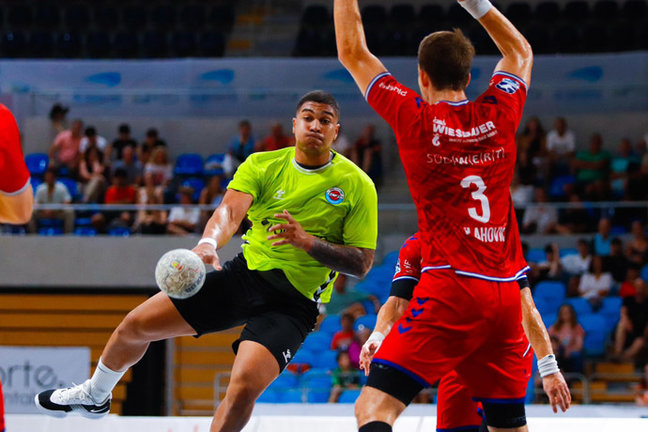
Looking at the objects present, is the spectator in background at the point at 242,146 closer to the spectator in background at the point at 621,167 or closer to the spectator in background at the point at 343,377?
the spectator in background at the point at 343,377

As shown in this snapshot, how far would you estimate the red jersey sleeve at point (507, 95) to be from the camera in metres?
3.71

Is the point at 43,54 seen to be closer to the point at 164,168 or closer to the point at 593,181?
the point at 164,168

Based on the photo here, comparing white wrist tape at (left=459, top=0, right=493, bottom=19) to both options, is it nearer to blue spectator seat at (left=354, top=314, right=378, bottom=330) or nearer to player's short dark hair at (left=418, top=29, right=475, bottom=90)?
player's short dark hair at (left=418, top=29, right=475, bottom=90)

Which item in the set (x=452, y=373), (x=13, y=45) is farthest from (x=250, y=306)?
(x=13, y=45)

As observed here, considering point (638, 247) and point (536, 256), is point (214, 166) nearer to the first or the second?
point (536, 256)

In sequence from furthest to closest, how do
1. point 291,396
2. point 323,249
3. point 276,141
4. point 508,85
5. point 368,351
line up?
point 276,141 → point 291,396 → point 323,249 → point 368,351 → point 508,85

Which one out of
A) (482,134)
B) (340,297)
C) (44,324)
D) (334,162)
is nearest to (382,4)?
(340,297)

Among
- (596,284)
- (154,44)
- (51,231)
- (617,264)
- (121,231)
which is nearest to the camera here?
(596,284)

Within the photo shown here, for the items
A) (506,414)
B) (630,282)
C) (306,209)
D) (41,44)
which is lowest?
(630,282)

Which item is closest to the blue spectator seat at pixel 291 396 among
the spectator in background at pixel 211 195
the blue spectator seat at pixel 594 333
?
the spectator in background at pixel 211 195

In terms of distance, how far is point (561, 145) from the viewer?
46.4 ft

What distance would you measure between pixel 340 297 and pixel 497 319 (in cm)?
900

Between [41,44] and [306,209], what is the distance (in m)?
14.7

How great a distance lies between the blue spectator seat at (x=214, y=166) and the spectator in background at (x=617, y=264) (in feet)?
20.0
